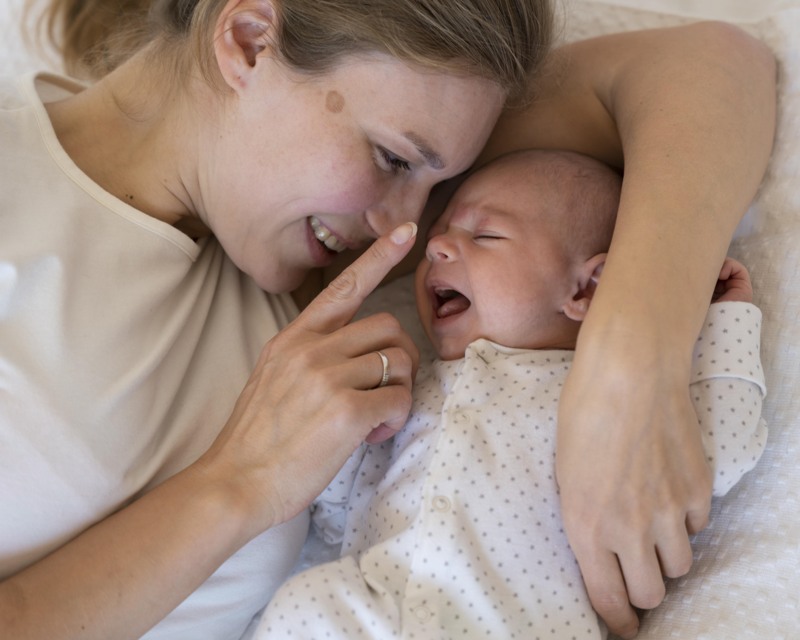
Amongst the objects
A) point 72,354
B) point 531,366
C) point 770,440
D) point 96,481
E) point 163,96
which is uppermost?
point 163,96

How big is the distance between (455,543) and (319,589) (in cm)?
18

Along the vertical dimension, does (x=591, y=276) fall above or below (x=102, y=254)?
below

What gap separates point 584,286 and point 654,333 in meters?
0.30

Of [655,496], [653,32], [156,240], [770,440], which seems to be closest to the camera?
[655,496]

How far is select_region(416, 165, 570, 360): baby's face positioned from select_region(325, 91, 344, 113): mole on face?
27 centimetres

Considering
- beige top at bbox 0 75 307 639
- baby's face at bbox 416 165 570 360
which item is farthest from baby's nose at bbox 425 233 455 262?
beige top at bbox 0 75 307 639

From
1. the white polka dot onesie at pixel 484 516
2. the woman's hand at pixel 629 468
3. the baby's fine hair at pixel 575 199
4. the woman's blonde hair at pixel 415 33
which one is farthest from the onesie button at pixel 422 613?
the woman's blonde hair at pixel 415 33

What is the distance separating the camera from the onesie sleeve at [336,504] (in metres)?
1.36

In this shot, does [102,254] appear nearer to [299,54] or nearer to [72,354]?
[72,354]

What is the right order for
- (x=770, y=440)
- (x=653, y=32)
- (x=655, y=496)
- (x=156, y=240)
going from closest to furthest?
1. (x=655, y=496)
2. (x=770, y=440)
3. (x=156, y=240)
4. (x=653, y=32)

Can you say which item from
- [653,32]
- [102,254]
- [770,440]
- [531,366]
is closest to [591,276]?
[531,366]

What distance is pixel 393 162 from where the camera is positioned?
49.6 inches

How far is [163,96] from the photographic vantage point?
1.37 m

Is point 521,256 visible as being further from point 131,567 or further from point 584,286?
point 131,567
